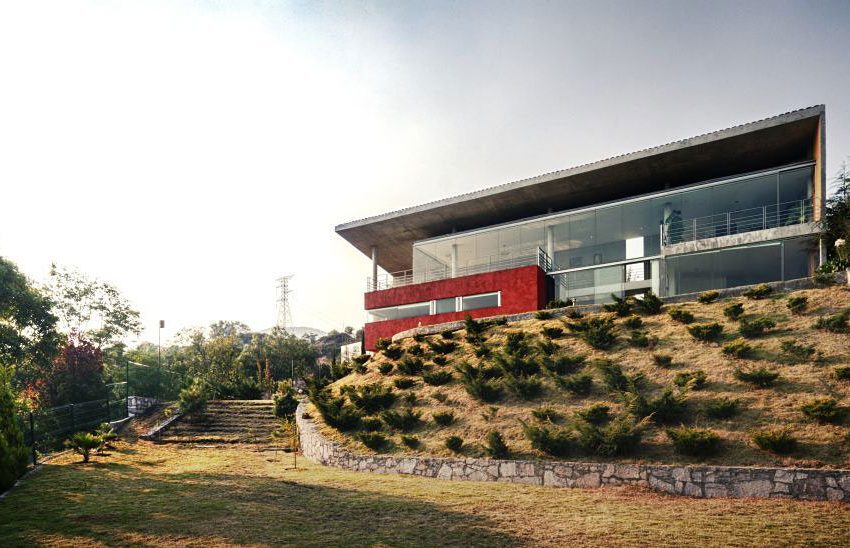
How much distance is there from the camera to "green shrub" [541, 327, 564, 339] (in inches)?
755

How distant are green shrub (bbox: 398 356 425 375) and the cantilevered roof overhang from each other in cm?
1281

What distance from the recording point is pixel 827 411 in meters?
11.3

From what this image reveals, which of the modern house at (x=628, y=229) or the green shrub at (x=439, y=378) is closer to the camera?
the green shrub at (x=439, y=378)

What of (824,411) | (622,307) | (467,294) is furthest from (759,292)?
(467,294)

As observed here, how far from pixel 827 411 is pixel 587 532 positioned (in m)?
7.29

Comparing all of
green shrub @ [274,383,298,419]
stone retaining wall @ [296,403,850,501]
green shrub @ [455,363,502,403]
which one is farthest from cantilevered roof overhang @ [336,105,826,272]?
stone retaining wall @ [296,403,850,501]

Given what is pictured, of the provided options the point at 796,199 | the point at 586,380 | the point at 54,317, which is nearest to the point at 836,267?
the point at 796,199

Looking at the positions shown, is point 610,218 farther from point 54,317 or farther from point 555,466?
point 54,317

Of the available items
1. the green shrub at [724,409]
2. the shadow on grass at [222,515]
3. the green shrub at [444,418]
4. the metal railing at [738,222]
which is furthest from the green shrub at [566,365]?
the metal railing at [738,222]

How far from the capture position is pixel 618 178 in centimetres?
2714

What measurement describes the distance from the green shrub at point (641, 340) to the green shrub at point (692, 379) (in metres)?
2.19

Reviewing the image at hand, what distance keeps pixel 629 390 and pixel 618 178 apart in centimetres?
1595

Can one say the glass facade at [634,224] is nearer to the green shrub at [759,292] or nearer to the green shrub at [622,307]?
the green shrub at [622,307]

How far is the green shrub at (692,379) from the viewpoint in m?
13.7
